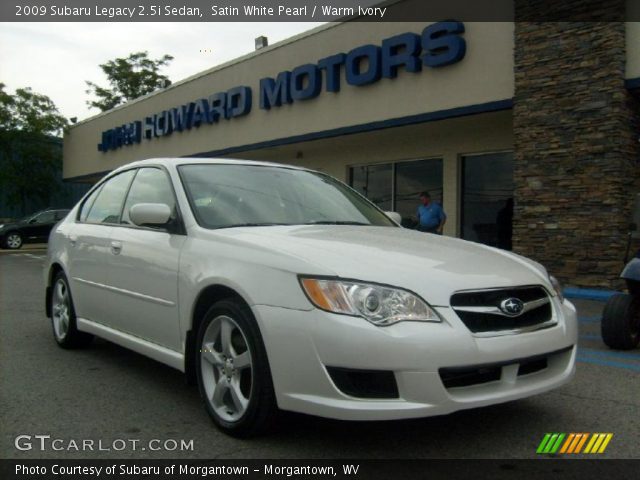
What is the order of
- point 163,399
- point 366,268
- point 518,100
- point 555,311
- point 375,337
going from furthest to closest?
1. point 518,100
2. point 163,399
3. point 555,311
4. point 366,268
5. point 375,337

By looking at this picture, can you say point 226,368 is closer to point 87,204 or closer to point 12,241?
point 87,204

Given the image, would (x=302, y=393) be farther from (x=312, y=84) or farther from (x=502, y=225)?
(x=312, y=84)

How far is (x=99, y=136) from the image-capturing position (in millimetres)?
27438

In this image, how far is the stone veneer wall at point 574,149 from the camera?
968 cm

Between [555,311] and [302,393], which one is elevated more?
[555,311]

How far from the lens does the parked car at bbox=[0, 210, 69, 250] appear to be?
23.8 m

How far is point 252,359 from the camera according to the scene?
3193 mm

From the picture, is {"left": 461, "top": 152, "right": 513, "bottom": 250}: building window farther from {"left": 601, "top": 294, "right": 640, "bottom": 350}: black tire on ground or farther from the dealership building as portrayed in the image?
{"left": 601, "top": 294, "right": 640, "bottom": 350}: black tire on ground

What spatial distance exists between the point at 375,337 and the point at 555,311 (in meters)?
1.14

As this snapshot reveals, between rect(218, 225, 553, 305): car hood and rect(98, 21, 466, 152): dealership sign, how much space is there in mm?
9220

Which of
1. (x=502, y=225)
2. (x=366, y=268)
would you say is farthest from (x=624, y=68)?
(x=366, y=268)

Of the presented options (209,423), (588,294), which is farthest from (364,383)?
(588,294)

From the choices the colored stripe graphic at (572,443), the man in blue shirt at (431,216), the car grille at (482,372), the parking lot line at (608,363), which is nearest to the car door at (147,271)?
the car grille at (482,372)

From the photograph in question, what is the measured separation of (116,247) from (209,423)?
1.56 meters
